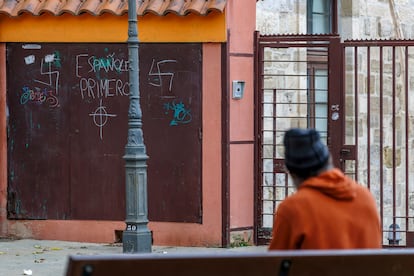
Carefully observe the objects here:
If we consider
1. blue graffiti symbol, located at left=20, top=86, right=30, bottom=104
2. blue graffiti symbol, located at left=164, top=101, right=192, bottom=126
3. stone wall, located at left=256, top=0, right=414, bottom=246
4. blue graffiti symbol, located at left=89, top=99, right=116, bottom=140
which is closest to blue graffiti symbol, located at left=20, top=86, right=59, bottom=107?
blue graffiti symbol, located at left=20, top=86, right=30, bottom=104

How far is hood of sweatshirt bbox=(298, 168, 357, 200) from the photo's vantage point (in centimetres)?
551

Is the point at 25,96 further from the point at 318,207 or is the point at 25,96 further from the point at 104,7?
the point at 318,207

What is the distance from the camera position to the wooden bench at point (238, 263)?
17.5 ft

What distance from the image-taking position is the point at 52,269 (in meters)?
12.6

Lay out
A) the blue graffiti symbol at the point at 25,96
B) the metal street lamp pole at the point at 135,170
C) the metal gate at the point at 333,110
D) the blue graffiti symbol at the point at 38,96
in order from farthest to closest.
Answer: the blue graffiti symbol at the point at 25,96 → the blue graffiti symbol at the point at 38,96 → the metal gate at the point at 333,110 → the metal street lamp pole at the point at 135,170

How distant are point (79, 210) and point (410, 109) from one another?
582cm

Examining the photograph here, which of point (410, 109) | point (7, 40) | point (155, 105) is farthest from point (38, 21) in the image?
point (410, 109)

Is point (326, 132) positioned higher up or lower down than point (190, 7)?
lower down

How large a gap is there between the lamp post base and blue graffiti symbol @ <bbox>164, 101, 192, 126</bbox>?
161 cm

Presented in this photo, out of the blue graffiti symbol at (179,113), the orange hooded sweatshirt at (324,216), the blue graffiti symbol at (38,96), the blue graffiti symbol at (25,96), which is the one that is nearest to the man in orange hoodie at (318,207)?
the orange hooded sweatshirt at (324,216)

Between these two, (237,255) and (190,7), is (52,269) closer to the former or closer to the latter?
(190,7)

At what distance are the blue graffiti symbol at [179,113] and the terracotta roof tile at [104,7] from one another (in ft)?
3.41

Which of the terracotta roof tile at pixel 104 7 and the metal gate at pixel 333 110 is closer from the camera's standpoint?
the terracotta roof tile at pixel 104 7

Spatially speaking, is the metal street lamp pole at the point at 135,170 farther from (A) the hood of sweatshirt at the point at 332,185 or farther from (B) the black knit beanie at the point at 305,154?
(A) the hood of sweatshirt at the point at 332,185
